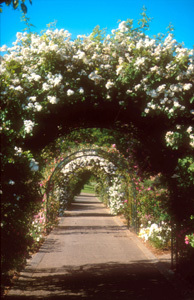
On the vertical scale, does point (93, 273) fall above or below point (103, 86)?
below

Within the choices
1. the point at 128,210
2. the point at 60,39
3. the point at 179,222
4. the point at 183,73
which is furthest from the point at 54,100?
the point at 128,210

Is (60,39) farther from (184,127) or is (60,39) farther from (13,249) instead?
(13,249)

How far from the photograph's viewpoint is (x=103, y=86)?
681 centimetres

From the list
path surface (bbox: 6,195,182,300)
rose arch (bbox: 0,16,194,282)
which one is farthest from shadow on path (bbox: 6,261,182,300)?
rose arch (bbox: 0,16,194,282)

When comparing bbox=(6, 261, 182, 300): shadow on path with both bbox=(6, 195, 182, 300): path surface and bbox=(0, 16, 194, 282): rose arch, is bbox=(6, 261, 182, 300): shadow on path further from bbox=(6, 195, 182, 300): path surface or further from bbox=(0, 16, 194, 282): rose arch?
bbox=(0, 16, 194, 282): rose arch

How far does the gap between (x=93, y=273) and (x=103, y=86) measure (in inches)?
157

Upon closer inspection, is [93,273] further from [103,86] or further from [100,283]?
[103,86]

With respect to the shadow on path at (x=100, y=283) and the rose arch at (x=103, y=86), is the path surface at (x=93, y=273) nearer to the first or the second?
the shadow on path at (x=100, y=283)

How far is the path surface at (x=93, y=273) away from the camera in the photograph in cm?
662

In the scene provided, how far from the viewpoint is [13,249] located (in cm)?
565

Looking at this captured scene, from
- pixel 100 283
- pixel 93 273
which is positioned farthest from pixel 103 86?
pixel 93 273

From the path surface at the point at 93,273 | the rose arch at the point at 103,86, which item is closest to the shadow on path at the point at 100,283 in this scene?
the path surface at the point at 93,273

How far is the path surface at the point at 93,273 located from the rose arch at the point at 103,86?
4.71ft

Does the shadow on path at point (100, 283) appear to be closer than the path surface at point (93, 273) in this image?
Yes
